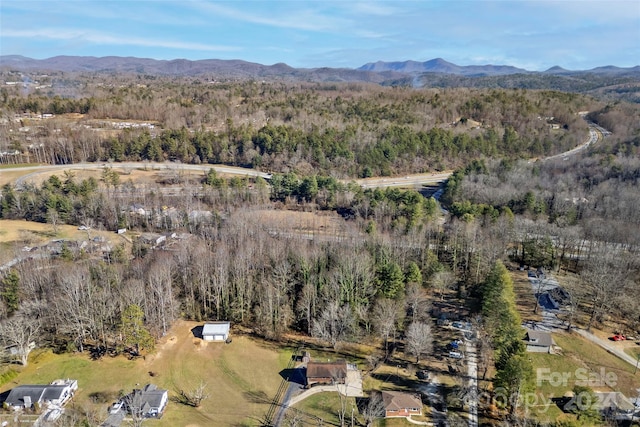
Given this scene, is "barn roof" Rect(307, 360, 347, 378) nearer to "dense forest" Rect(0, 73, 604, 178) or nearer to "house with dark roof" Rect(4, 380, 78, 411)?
"house with dark roof" Rect(4, 380, 78, 411)

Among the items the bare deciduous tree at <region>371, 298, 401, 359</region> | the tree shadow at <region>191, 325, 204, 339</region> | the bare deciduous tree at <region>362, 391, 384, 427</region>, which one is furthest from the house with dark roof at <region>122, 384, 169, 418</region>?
the bare deciduous tree at <region>371, 298, 401, 359</region>

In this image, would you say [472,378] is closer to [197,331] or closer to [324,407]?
[324,407]

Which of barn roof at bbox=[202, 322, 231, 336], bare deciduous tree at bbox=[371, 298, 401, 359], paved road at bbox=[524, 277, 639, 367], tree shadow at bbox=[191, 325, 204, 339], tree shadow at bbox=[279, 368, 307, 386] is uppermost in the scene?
bare deciduous tree at bbox=[371, 298, 401, 359]

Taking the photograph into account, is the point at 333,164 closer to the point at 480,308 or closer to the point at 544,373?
the point at 480,308

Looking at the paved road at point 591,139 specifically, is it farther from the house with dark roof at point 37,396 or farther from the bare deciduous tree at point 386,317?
the house with dark roof at point 37,396

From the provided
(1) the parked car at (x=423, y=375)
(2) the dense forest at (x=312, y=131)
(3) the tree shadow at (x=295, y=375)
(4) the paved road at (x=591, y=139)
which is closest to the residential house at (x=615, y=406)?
(1) the parked car at (x=423, y=375)

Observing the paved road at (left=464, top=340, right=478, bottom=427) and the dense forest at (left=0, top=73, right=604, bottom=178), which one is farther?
the dense forest at (left=0, top=73, right=604, bottom=178)

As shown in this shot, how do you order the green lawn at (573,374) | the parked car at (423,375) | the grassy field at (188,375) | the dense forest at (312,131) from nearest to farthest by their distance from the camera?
the grassy field at (188,375)
the green lawn at (573,374)
the parked car at (423,375)
the dense forest at (312,131)
